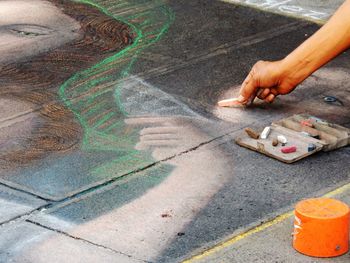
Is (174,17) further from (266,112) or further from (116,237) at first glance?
(116,237)

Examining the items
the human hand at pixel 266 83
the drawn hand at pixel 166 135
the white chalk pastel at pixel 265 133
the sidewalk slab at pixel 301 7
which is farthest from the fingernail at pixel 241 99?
the sidewalk slab at pixel 301 7

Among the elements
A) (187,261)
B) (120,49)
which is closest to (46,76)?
(120,49)

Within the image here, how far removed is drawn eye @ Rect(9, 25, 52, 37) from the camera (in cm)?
1084

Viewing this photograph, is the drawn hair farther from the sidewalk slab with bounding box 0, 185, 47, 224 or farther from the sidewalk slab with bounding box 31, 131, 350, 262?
the sidewalk slab with bounding box 31, 131, 350, 262

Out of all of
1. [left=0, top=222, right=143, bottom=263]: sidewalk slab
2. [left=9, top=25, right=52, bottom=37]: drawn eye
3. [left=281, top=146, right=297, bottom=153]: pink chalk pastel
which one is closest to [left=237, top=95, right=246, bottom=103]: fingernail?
[left=281, top=146, right=297, bottom=153]: pink chalk pastel

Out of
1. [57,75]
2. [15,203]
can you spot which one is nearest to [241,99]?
[57,75]

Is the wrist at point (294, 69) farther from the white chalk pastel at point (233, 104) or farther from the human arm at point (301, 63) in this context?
the white chalk pastel at point (233, 104)

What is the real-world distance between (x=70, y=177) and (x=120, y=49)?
126 inches

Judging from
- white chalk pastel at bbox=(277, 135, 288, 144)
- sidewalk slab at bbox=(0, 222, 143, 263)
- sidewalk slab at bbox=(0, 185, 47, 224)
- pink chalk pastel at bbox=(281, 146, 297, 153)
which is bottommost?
sidewalk slab at bbox=(0, 185, 47, 224)

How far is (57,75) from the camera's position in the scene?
9492mm

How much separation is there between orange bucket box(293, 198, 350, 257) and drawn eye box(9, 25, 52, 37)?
18.5ft

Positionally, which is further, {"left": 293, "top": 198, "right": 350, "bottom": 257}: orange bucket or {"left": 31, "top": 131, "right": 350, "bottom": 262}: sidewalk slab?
{"left": 31, "top": 131, "right": 350, "bottom": 262}: sidewalk slab

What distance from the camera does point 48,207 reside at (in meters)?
6.81

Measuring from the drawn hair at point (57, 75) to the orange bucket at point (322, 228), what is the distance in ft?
8.29
